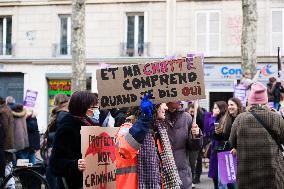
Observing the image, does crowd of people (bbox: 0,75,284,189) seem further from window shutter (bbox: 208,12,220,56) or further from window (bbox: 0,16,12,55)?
window (bbox: 0,16,12,55)

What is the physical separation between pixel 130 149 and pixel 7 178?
5.48m

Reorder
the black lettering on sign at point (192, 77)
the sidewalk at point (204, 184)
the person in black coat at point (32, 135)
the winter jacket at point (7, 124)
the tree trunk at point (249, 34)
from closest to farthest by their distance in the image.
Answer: the black lettering on sign at point (192, 77) → the winter jacket at point (7, 124) → the sidewalk at point (204, 184) → the person in black coat at point (32, 135) → the tree trunk at point (249, 34)

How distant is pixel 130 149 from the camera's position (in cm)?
545

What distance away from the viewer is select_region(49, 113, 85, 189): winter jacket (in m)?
6.07

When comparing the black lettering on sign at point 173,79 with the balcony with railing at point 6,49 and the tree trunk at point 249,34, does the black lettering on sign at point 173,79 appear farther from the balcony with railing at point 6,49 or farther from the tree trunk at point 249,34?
the balcony with railing at point 6,49

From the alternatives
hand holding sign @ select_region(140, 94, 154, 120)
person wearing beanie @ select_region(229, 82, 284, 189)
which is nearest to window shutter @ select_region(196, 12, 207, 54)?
person wearing beanie @ select_region(229, 82, 284, 189)

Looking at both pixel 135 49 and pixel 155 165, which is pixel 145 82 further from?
pixel 135 49

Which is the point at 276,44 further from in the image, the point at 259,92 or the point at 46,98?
the point at 259,92

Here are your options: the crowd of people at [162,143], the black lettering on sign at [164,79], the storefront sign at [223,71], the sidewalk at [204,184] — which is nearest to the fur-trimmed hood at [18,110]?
the sidewalk at [204,184]

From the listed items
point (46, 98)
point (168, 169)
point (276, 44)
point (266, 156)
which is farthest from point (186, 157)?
point (46, 98)

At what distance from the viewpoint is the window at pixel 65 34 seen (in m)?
31.2

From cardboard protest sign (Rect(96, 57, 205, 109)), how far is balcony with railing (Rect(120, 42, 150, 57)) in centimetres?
2384

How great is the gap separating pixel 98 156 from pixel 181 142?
4.77ft

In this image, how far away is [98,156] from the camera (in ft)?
20.2
